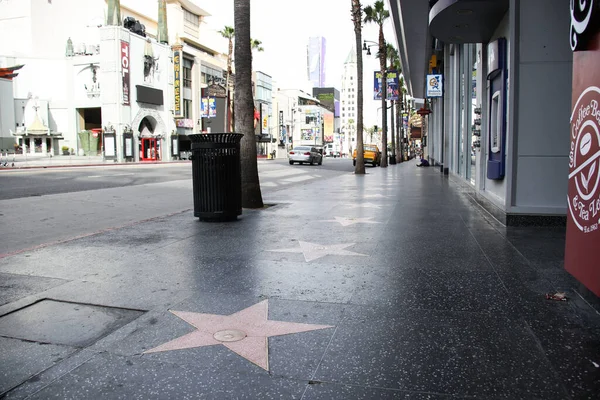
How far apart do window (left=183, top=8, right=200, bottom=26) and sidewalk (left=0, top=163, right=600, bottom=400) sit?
71.2 m

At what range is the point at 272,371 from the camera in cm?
299

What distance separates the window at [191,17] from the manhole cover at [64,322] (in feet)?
240

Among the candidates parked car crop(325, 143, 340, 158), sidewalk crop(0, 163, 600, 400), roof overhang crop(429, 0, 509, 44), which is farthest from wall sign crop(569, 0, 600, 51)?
parked car crop(325, 143, 340, 158)

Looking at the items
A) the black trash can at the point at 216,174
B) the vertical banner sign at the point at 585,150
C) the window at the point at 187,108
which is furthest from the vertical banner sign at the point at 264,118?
the vertical banner sign at the point at 585,150

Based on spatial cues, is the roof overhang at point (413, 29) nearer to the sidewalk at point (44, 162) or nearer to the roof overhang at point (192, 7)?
the sidewalk at point (44, 162)

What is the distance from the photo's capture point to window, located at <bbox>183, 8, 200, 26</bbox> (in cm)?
7164

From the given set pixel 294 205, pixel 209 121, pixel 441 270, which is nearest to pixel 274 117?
pixel 209 121

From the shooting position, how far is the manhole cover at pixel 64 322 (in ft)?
11.6

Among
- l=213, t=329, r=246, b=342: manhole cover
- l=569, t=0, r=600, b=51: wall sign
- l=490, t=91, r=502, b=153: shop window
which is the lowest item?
l=213, t=329, r=246, b=342: manhole cover

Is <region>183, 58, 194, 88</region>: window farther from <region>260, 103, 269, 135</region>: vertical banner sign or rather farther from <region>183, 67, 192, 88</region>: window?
<region>260, 103, 269, 135</region>: vertical banner sign

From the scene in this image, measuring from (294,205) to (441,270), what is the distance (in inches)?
249

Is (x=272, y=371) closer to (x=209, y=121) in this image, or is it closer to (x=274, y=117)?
(x=209, y=121)

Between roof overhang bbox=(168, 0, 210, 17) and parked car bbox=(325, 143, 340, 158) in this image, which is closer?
roof overhang bbox=(168, 0, 210, 17)

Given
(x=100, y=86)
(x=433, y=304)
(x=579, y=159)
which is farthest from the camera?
(x=100, y=86)
